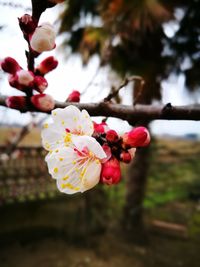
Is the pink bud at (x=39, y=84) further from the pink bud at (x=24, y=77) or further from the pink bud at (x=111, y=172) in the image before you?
the pink bud at (x=111, y=172)

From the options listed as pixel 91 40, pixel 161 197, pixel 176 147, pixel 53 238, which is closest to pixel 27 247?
pixel 53 238

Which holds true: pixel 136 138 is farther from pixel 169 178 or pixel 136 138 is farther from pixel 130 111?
pixel 169 178

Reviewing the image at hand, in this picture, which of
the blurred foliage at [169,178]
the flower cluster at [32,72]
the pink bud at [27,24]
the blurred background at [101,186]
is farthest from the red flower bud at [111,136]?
the blurred foliage at [169,178]

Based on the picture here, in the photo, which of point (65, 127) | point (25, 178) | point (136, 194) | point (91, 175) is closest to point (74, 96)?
point (65, 127)

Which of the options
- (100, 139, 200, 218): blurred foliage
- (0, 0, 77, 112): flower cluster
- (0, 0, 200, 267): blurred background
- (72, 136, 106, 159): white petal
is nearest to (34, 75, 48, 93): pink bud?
(0, 0, 77, 112): flower cluster

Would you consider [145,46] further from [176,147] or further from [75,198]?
[176,147]

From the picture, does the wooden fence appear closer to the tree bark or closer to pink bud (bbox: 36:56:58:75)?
the tree bark
